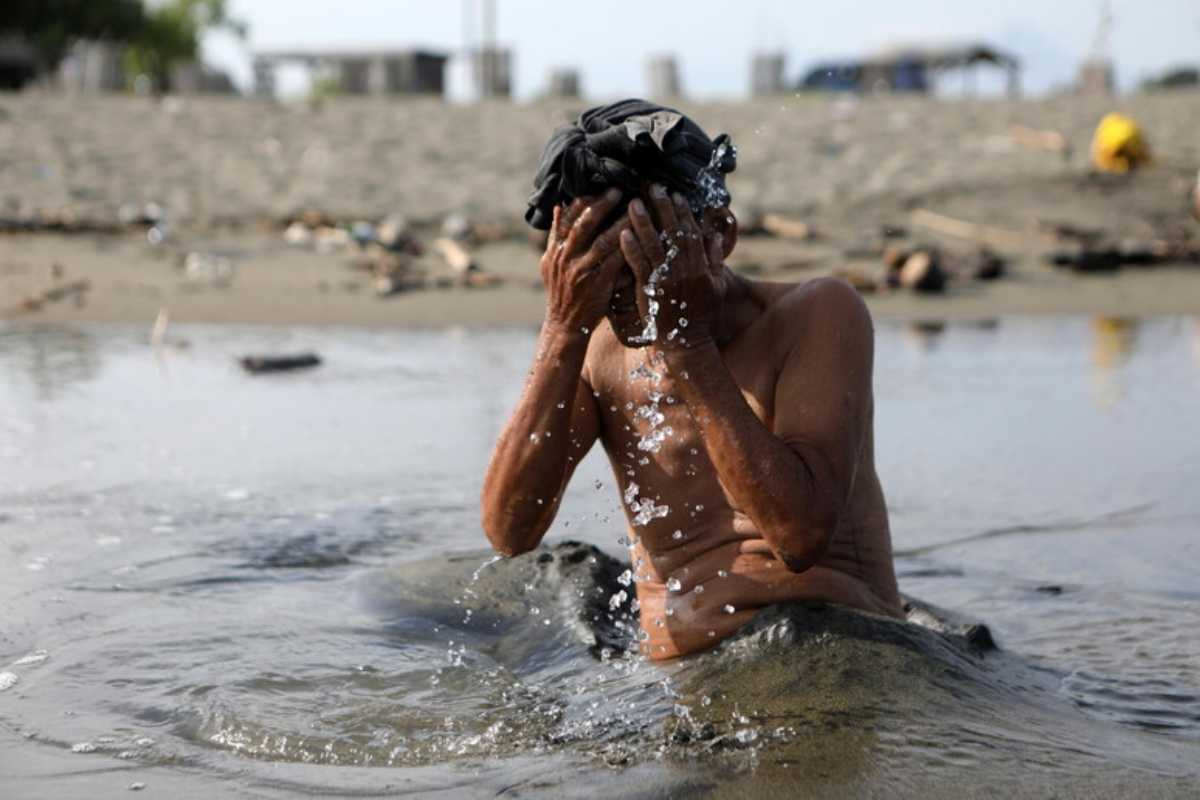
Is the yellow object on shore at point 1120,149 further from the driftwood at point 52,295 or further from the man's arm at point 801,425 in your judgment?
the man's arm at point 801,425

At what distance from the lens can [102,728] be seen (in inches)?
124

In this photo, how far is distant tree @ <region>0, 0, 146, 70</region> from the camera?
1422 inches

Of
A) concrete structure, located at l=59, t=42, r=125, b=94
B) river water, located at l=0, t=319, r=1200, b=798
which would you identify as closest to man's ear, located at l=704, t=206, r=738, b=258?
river water, located at l=0, t=319, r=1200, b=798

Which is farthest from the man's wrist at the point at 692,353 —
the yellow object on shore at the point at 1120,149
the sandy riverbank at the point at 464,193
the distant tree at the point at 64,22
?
the distant tree at the point at 64,22

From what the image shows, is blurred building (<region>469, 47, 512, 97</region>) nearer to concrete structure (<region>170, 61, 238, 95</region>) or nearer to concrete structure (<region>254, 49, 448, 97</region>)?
concrete structure (<region>254, 49, 448, 97</region>)

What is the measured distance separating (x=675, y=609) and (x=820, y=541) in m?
0.48

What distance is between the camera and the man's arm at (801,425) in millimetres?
2900

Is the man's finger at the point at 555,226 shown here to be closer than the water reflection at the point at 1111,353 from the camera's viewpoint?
Yes

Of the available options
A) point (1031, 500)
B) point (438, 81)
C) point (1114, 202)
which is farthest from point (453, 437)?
point (438, 81)

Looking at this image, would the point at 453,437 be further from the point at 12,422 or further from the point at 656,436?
the point at 656,436

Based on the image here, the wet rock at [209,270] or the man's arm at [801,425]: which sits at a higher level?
the man's arm at [801,425]

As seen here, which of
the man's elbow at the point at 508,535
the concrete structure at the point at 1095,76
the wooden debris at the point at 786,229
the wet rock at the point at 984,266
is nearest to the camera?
the man's elbow at the point at 508,535

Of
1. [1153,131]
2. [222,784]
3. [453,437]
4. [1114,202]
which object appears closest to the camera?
[222,784]

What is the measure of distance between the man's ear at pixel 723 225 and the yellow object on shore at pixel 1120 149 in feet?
34.9
